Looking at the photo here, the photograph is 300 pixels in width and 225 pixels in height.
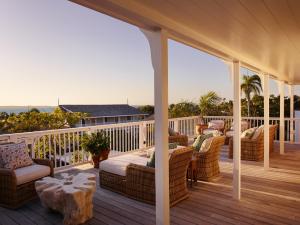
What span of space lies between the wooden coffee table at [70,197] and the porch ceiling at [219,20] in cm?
223

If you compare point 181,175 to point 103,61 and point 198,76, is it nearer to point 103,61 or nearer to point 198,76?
point 198,76

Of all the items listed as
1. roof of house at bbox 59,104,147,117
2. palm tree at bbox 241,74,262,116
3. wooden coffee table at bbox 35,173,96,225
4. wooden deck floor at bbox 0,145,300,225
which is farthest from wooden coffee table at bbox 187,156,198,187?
roof of house at bbox 59,104,147,117

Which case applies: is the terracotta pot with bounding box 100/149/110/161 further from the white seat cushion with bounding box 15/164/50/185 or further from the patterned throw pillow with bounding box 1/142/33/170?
the patterned throw pillow with bounding box 1/142/33/170

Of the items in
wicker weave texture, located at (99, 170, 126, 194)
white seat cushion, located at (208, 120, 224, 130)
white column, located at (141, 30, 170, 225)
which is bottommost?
wicker weave texture, located at (99, 170, 126, 194)

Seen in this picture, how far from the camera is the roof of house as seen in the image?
27369 mm

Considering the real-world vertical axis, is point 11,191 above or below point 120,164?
below

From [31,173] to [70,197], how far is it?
4.05ft

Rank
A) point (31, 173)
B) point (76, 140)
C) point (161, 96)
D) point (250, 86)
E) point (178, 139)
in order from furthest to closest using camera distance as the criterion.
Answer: point (250, 86)
point (178, 139)
point (76, 140)
point (31, 173)
point (161, 96)

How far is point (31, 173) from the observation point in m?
3.77

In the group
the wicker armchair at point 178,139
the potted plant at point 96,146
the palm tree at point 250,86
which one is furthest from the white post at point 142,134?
the palm tree at point 250,86

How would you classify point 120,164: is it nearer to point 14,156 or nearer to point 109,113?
point 14,156

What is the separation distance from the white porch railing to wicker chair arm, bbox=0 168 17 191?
1145mm

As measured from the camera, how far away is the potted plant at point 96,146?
224 inches

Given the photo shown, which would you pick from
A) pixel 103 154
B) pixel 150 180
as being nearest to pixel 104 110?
pixel 103 154
